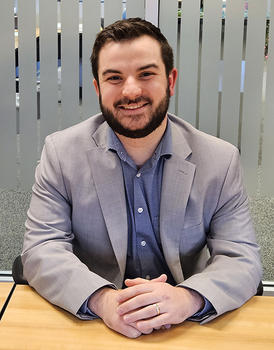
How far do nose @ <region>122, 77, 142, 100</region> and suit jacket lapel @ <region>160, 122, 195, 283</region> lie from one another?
282 millimetres

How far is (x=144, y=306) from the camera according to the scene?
4.97ft

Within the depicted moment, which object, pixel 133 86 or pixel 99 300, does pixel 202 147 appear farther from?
pixel 99 300

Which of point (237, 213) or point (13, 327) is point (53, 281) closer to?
point (13, 327)

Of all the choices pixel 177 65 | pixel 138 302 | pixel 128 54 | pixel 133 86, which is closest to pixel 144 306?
pixel 138 302

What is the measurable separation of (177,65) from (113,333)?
2.11 meters

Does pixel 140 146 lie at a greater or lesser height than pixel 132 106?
lesser

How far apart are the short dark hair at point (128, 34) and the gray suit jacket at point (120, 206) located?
273 mm

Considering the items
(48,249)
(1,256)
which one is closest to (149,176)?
(48,249)

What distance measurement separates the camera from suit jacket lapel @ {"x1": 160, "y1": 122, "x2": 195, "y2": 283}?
196 centimetres

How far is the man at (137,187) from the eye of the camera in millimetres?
1895

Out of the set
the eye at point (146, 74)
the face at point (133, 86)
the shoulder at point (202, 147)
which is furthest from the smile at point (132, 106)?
the shoulder at point (202, 147)

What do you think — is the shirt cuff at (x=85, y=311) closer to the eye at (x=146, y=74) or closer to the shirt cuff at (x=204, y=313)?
the shirt cuff at (x=204, y=313)

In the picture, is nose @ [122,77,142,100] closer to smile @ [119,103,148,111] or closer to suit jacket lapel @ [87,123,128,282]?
smile @ [119,103,148,111]

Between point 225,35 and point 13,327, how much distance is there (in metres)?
2.28
